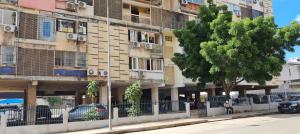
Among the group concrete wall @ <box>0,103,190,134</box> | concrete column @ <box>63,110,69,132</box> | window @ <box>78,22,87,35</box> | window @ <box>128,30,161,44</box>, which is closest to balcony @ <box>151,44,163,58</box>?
window @ <box>128,30,161,44</box>

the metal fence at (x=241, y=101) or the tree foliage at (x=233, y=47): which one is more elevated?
the tree foliage at (x=233, y=47)

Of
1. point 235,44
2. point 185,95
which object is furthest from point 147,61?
point 185,95

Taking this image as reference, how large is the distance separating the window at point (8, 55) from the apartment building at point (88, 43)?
0.06 m

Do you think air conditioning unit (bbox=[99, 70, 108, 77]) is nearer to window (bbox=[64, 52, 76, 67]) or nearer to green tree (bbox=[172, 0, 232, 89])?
window (bbox=[64, 52, 76, 67])

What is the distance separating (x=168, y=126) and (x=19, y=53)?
11150 mm

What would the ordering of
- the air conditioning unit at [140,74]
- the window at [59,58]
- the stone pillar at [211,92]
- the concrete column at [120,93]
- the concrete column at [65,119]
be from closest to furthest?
the concrete column at [65,119] < the window at [59,58] < the air conditioning unit at [140,74] < the concrete column at [120,93] < the stone pillar at [211,92]

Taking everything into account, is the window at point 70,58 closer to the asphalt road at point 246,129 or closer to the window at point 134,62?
the window at point 134,62

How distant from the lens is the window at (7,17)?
2206 centimetres

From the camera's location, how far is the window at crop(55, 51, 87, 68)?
2423 cm

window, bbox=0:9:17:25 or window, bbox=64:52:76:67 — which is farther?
window, bbox=64:52:76:67

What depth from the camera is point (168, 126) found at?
20172 millimetres

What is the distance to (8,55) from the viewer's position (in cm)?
2212

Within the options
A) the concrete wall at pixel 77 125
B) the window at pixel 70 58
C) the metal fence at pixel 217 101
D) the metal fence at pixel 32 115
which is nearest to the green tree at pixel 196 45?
the metal fence at pixel 217 101

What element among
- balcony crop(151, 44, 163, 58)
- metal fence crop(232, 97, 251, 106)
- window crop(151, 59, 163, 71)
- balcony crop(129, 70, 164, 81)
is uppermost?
balcony crop(151, 44, 163, 58)
